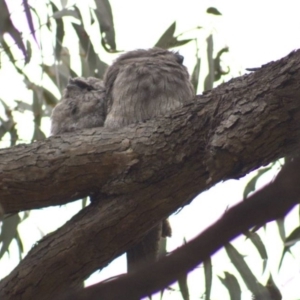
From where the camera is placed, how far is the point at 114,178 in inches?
82.0

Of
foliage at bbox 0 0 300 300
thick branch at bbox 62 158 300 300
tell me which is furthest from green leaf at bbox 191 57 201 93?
thick branch at bbox 62 158 300 300

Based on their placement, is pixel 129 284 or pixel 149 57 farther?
pixel 149 57

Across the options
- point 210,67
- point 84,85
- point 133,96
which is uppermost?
point 210,67

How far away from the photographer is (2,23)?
2.09 meters

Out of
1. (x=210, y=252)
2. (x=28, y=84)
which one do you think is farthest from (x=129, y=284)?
(x=28, y=84)

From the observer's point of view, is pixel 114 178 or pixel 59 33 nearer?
pixel 114 178

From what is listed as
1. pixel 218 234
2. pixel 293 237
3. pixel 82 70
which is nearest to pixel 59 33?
pixel 82 70

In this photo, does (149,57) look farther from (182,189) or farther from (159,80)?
(182,189)

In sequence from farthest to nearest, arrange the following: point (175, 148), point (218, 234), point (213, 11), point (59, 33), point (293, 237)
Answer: point (213, 11) < point (59, 33) < point (293, 237) < point (175, 148) < point (218, 234)

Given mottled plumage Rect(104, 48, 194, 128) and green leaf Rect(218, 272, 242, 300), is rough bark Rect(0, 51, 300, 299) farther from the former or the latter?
green leaf Rect(218, 272, 242, 300)

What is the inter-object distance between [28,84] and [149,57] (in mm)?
1236

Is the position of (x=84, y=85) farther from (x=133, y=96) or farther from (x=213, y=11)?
(x=213, y=11)

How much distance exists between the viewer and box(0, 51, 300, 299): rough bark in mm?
1979

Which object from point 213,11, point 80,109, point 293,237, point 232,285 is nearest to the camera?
point 293,237
